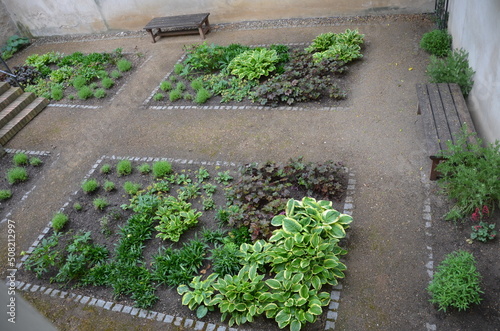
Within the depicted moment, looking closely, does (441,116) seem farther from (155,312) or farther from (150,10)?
(150,10)

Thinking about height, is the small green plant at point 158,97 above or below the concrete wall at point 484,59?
below

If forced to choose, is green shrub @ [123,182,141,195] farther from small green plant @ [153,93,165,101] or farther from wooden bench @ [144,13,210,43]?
wooden bench @ [144,13,210,43]

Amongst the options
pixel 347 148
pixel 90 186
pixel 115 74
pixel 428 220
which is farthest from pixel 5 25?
pixel 428 220

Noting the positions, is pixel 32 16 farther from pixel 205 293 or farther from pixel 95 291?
pixel 205 293

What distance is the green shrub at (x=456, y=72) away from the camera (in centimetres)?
600

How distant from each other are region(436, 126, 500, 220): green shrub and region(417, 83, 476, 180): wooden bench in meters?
0.18

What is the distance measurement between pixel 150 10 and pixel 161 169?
662 cm

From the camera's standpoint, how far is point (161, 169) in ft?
20.0

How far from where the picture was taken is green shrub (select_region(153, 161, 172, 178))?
6.09 meters

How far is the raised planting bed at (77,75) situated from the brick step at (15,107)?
0.35 metres

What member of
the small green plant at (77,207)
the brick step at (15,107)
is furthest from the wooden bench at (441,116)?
the brick step at (15,107)

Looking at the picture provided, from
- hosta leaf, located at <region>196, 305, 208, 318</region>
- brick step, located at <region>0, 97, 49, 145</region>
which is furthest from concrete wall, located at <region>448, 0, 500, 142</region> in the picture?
brick step, located at <region>0, 97, 49, 145</region>

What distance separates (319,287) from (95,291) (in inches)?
109

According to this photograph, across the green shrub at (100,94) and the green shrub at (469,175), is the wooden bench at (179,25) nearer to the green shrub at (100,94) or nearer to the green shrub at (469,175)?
the green shrub at (100,94)
